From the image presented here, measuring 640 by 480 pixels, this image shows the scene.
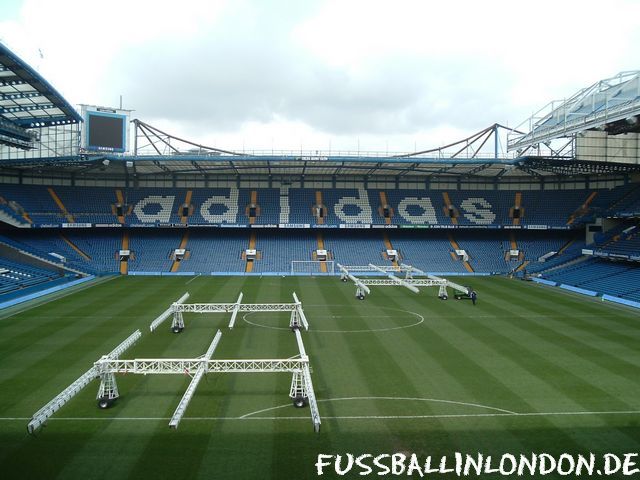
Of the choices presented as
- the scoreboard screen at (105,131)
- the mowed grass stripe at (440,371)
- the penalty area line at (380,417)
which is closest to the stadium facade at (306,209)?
the scoreboard screen at (105,131)

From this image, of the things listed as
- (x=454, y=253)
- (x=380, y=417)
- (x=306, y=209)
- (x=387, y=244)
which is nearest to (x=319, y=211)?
(x=306, y=209)

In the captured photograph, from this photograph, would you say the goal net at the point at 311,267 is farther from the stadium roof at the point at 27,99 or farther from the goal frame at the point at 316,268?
the stadium roof at the point at 27,99

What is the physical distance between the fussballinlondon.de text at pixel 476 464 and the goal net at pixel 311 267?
123ft

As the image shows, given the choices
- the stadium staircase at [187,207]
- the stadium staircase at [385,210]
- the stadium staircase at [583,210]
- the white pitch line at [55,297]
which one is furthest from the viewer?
the stadium staircase at [385,210]

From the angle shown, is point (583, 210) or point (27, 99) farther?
point (583, 210)

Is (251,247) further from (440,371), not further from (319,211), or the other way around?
(440,371)

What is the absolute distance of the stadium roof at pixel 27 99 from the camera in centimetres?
2497

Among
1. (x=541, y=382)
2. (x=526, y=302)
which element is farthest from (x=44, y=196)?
(x=541, y=382)

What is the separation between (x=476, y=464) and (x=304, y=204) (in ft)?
152

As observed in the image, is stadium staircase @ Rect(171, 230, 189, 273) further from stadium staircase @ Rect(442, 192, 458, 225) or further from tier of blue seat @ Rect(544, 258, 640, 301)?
Result: tier of blue seat @ Rect(544, 258, 640, 301)

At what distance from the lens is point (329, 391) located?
52.3ft

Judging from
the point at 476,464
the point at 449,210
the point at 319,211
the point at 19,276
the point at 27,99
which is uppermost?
the point at 27,99

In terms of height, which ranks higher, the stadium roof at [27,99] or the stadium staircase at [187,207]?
the stadium roof at [27,99]

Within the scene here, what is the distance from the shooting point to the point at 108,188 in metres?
55.9
